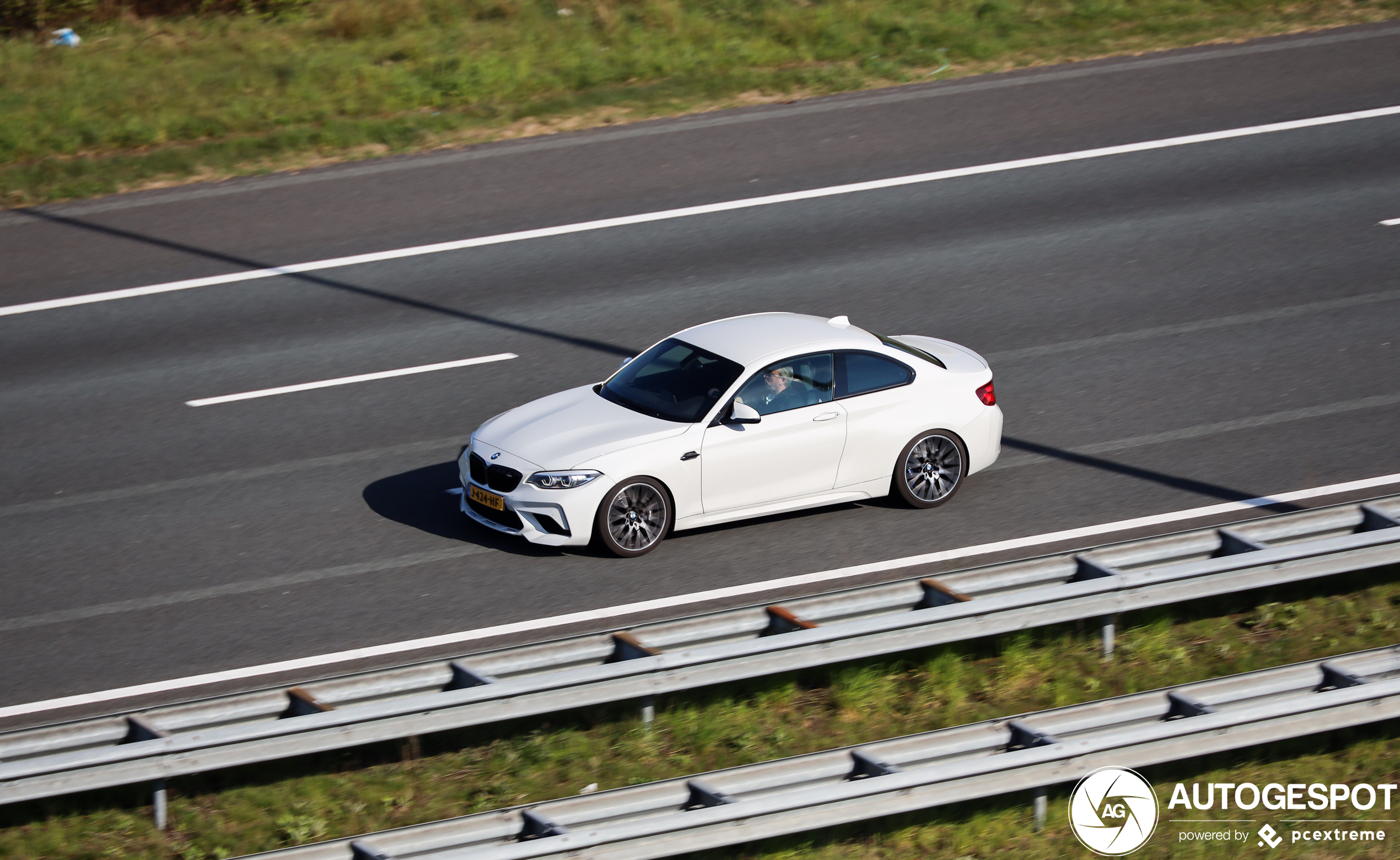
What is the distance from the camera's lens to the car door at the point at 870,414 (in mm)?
10711

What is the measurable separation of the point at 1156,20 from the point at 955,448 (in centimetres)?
1277

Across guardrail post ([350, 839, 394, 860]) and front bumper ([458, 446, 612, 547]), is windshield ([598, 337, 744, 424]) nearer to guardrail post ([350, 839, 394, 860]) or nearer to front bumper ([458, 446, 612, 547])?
front bumper ([458, 446, 612, 547])

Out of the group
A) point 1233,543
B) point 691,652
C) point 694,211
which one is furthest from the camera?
point 694,211

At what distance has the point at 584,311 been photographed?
1445cm

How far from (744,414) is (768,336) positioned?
0.92m

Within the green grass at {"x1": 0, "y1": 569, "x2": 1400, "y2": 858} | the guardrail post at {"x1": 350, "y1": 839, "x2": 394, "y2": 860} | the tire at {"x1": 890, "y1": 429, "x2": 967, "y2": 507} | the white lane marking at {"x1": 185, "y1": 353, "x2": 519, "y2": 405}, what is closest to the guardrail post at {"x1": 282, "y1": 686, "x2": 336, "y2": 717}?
the green grass at {"x1": 0, "y1": 569, "x2": 1400, "y2": 858}

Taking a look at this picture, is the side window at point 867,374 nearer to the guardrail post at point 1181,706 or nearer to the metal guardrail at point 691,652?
the metal guardrail at point 691,652

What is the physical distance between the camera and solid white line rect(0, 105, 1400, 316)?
15.2m

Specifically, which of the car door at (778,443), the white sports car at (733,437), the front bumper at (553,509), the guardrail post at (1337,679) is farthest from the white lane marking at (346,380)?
the guardrail post at (1337,679)

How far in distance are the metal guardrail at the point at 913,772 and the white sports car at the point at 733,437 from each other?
10.6 ft

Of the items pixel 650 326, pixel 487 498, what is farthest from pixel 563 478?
pixel 650 326

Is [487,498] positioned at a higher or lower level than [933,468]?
higher

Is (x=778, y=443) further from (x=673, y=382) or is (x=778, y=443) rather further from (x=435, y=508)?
(x=435, y=508)

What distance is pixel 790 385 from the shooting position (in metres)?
10.7
